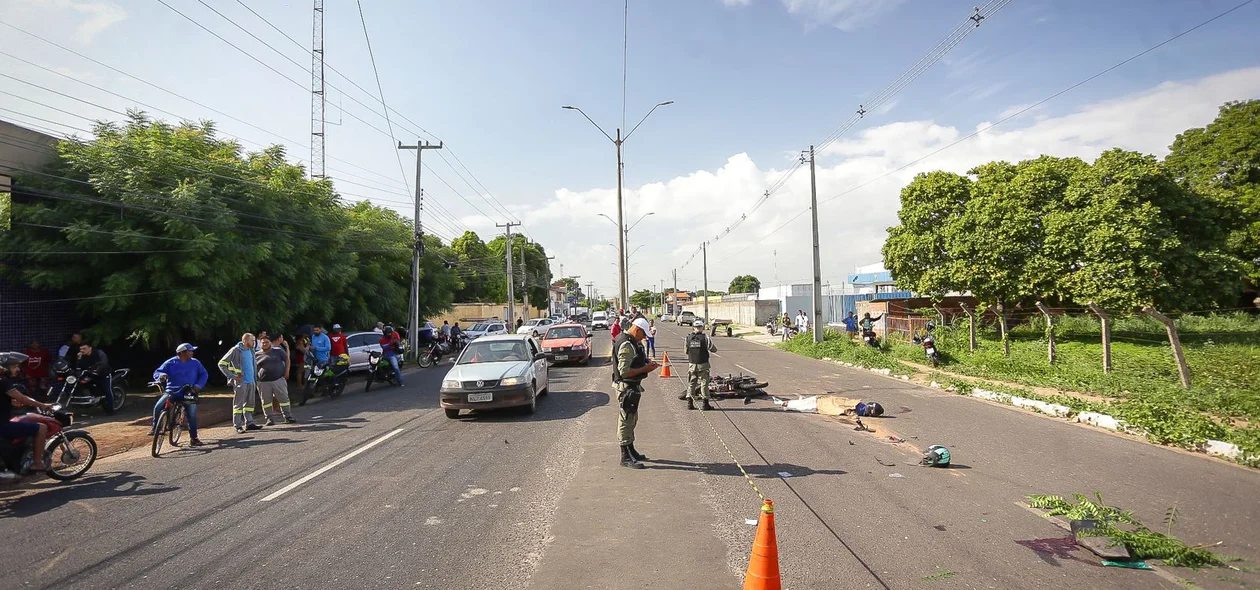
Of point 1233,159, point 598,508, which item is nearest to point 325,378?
point 598,508

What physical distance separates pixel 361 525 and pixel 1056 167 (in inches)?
842

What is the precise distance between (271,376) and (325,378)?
12.5 ft

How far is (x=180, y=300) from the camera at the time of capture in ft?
46.7

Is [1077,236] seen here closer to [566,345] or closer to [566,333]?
[566,345]

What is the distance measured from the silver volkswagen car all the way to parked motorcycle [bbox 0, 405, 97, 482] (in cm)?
472

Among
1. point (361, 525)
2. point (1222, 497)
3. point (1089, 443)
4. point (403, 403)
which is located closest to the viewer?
point (361, 525)

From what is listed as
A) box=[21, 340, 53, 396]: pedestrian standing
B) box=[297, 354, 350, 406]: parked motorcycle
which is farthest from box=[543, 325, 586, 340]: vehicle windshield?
box=[21, 340, 53, 396]: pedestrian standing

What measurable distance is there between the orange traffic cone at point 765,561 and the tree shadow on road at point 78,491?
6457 mm

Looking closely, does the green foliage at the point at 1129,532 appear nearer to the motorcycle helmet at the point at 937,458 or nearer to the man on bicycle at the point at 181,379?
the motorcycle helmet at the point at 937,458

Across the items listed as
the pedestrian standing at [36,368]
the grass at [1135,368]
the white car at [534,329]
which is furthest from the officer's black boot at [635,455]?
the white car at [534,329]

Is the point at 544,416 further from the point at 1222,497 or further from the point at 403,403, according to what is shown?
the point at 1222,497

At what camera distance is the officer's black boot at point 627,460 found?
24.4ft

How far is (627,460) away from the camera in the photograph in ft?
24.6

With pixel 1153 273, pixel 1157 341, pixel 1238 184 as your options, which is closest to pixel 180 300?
pixel 1153 273
